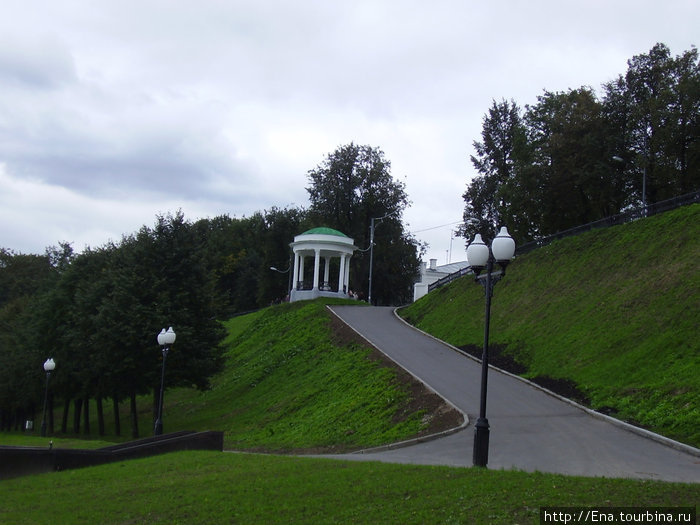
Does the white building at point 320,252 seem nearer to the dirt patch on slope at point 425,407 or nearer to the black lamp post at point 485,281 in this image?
the dirt patch on slope at point 425,407

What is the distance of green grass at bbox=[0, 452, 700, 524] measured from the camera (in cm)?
812

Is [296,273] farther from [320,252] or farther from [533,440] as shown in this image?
[533,440]

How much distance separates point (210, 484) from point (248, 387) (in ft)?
75.9

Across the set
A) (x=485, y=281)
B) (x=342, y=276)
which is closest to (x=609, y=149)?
(x=342, y=276)

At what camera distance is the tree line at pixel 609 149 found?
34156mm

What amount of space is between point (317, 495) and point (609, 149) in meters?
33.6

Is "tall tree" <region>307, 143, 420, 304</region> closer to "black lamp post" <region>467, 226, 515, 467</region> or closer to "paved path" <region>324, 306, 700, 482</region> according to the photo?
"paved path" <region>324, 306, 700, 482</region>

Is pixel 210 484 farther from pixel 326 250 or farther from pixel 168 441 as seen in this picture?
pixel 326 250

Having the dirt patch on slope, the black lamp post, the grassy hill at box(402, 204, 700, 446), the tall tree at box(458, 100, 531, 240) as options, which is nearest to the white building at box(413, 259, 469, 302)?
the tall tree at box(458, 100, 531, 240)

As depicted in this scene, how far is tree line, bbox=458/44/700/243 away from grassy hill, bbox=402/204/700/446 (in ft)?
20.0

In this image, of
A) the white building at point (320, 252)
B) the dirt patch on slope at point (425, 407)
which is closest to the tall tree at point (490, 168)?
the white building at point (320, 252)

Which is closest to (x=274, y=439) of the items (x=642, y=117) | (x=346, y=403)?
(x=346, y=403)

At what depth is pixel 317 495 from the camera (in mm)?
9656

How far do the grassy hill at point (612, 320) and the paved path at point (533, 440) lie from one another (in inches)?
37.9
